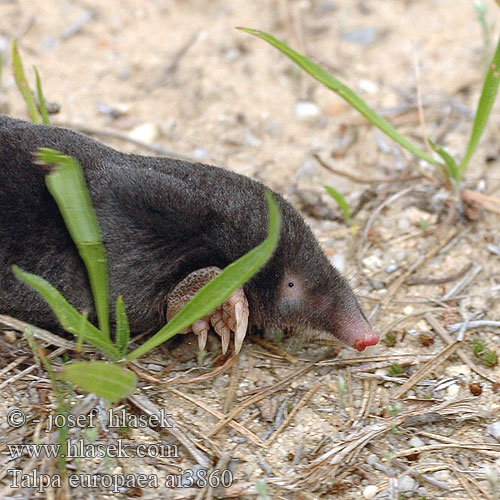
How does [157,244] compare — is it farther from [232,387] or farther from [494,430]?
[494,430]

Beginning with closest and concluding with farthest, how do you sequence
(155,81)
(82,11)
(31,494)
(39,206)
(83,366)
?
1. (83,366)
2. (31,494)
3. (39,206)
4. (155,81)
5. (82,11)

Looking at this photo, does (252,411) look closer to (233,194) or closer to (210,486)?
(210,486)

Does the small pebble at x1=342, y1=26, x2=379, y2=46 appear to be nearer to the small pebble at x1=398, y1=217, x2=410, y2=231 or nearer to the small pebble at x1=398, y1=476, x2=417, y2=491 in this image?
the small pebble at x1=398, y1=217, x2=410, y2=231

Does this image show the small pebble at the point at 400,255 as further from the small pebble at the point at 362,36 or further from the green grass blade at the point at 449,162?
the small pebble at the point at 362,36

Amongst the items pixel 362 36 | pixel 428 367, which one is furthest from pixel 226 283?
pixel 362 36

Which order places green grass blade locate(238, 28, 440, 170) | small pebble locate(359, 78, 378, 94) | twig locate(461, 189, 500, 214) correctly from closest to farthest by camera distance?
1. green grass blade locate(238, 28, 440, 170)
2. twig locate(461, 189, 500, 214)
3. small pebble locate(359, 78, 378, 94)

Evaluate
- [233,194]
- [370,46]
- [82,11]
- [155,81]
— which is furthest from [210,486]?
[82,11]

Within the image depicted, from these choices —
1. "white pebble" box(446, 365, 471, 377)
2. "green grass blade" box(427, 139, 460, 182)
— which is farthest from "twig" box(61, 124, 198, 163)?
"white pebble" box(446, 365, 471, 377)
